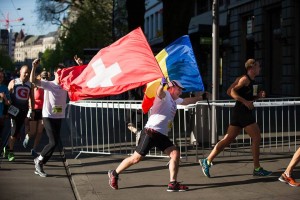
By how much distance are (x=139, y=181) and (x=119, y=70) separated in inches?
62.5


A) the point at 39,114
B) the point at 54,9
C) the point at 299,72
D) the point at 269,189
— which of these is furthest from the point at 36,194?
the point at 54,9

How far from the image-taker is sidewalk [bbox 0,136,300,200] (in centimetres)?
652

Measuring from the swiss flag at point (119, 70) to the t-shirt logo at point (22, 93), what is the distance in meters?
1.92

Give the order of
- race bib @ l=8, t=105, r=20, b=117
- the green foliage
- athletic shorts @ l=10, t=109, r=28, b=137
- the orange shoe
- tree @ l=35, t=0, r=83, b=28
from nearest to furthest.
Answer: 1. the orange shoe
2. race bib @ l=8, t=105, r=20, b=117
3. athletic shorts @ l=10, t=109, r=28, b=137
4. tree @ l=35, t=0, r=83, b=28
5. the green foliage

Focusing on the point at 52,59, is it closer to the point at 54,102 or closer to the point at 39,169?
the point at 54,102

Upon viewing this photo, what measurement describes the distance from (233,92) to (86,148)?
4.38 meters

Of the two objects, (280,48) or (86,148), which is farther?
(280,48)

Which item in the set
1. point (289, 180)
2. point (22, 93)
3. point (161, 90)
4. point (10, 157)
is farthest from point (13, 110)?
point (289, 180)

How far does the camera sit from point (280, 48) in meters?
27.6

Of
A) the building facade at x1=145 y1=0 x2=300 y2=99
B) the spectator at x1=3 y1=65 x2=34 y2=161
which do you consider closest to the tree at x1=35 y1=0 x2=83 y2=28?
the building facade at x1=145 y1=0 x2=300 y2=99

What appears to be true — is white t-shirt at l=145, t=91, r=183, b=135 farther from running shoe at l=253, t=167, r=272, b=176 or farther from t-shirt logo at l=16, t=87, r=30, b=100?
t-shirt logo at l=16, t=87, r=30, b=100

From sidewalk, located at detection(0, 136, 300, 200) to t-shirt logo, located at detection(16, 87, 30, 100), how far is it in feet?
3.68

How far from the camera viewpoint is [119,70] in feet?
24.3

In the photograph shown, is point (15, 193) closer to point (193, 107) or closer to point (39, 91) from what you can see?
point (193, 107)
